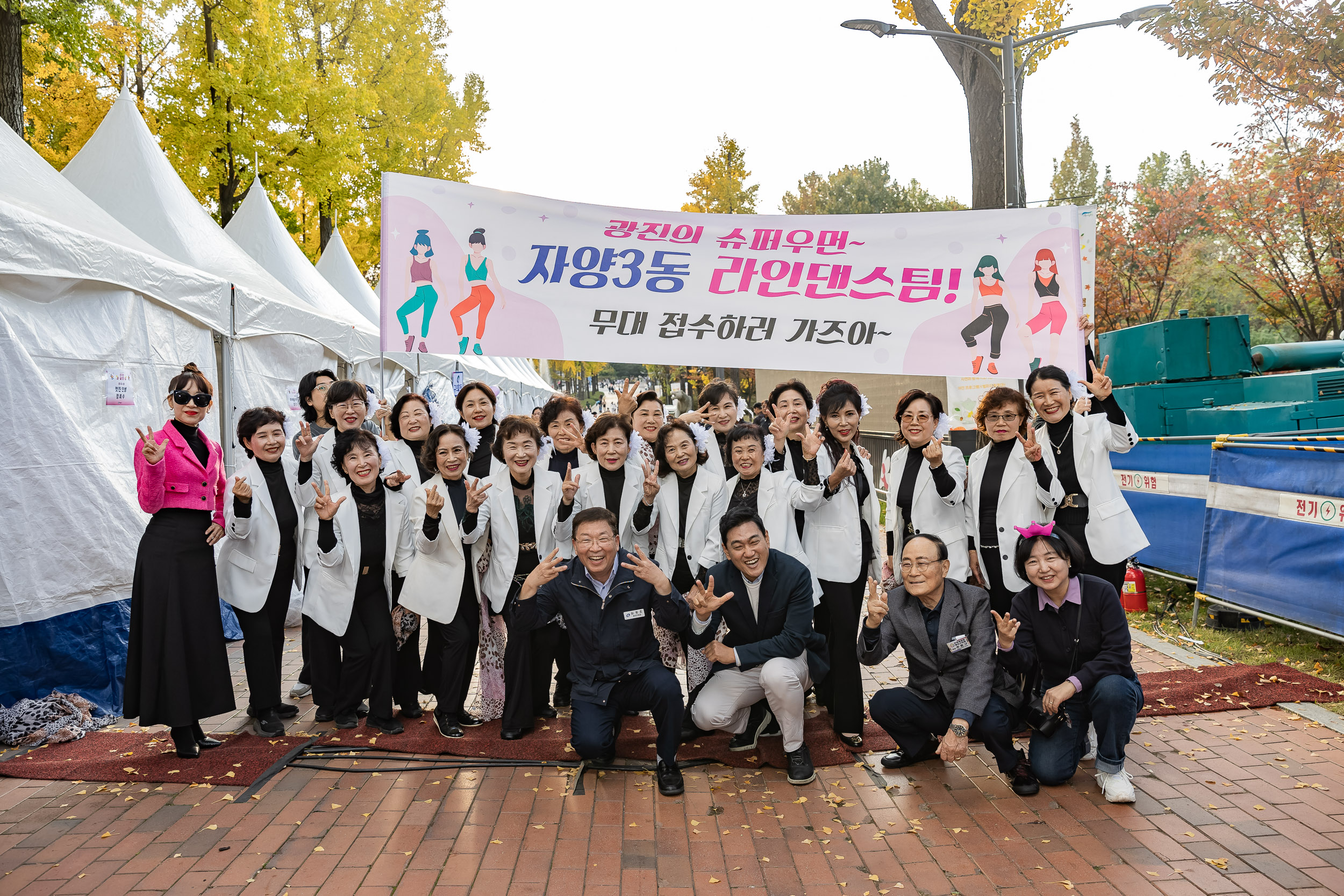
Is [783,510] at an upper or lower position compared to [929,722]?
upper

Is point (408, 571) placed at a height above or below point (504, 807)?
above

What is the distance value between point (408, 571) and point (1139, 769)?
4.04m

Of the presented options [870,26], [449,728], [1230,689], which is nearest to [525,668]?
[449,728]

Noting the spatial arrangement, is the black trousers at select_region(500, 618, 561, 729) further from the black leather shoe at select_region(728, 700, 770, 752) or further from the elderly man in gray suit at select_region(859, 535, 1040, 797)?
the elderly man in gray suit at select_region(859, 535, 1040, 797)

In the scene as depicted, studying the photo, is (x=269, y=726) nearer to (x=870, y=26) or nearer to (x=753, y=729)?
(x=753, y=729)

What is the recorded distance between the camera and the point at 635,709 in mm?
4551

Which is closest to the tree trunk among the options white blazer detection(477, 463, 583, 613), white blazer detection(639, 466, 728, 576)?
white blazer detection(477, 463, 583, 613)

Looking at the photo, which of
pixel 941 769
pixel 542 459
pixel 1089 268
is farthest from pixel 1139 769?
pixel 542 459

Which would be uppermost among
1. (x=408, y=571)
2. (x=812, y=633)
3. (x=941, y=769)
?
(x=408, y=571)

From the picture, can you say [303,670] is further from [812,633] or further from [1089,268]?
[1089,268]

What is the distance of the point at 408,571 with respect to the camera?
5.16m

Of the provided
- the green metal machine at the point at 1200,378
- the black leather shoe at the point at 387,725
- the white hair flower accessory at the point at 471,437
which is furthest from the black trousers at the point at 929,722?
the green metal machine at the point at 1200,378

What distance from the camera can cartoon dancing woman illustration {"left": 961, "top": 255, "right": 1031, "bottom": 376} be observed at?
18.4 feet

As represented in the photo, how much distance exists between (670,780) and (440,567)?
5.93 ft
